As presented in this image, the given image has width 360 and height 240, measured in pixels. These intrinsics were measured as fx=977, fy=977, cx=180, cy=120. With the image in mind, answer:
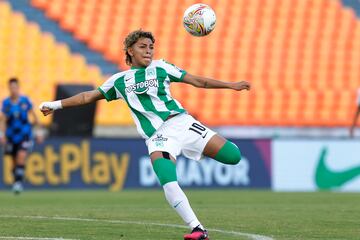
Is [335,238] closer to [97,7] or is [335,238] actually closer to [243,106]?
[243,106]

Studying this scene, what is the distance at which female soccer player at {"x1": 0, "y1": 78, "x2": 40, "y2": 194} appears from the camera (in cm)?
1681

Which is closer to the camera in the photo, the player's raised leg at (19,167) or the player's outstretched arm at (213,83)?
the player's outstretched arm at (213,83)

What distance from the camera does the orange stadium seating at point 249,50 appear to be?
2331 centimetres

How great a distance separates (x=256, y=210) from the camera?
11.9m

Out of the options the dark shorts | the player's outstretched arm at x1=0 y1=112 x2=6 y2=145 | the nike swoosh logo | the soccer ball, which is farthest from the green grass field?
the nike swoosh logo

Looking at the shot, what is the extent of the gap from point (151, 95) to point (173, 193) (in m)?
0.95

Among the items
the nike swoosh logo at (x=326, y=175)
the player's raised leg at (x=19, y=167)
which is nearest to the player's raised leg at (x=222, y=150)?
the player's raised leg at (x=19, y=167)

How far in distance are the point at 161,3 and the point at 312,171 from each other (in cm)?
834

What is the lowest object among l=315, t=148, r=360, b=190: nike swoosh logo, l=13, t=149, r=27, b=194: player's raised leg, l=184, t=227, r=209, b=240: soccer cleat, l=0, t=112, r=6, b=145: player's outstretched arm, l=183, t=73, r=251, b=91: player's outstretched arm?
l=315, t=148, r=360, b=190: nike swoosh logo

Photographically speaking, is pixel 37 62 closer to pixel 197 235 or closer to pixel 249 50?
pixel 249 50

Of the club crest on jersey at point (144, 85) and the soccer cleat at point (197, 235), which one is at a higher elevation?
the club crest on jersey at point (144, 85)

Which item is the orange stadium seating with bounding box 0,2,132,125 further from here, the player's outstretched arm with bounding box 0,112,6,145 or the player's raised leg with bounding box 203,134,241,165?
the player's raised leg with bounding box 203,134,241,165

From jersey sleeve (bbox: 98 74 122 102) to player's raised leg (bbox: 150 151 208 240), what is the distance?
2.65 ft

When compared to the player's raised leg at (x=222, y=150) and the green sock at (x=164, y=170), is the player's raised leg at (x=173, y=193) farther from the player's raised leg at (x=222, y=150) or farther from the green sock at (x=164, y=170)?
the player's raised leg at (x=222, y=150)
